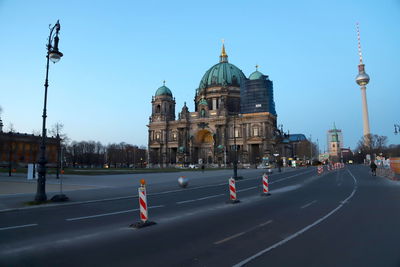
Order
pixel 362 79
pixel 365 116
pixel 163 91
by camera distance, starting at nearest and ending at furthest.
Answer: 1. pixel 163 91
2. pixel 365 116
3. pixel 362 79

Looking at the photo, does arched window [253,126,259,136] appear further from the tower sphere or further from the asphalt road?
the tower sphere

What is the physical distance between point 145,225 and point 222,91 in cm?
10301

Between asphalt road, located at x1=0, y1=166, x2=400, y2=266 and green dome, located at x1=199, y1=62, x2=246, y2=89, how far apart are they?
103677 mm

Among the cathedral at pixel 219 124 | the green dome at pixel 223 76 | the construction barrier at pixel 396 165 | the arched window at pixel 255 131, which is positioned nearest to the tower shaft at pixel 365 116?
the cathedral at pixel 219 124

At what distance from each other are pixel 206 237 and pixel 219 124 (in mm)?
92755

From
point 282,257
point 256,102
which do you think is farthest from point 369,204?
point 256,102

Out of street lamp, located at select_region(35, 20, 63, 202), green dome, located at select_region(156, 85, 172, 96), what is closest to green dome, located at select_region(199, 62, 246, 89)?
green dome, located at select_region(156, 85, 172, 96)

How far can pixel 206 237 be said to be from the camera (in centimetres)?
761

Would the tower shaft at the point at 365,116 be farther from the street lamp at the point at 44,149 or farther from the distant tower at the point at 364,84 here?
the street lamp at the point at 44,149

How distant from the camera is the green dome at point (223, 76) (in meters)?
114

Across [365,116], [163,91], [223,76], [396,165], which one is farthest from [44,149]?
[365,116]

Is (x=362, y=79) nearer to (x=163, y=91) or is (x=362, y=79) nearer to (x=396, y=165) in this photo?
(x=163, y=91)

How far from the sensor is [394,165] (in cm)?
4216

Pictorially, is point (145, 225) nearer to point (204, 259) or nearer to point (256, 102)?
point (204, 259)
